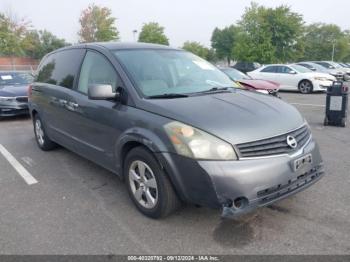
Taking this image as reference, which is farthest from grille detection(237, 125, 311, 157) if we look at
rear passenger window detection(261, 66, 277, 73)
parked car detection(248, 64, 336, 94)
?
rear passenger window detection(261, 66, 277, 73)

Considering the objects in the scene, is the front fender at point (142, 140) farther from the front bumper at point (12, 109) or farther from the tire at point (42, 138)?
the front bumper at point (12, 109)

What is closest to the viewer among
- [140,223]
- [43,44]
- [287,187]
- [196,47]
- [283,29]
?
[287,187]

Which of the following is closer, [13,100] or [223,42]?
[13,100]

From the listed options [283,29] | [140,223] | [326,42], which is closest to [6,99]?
[140,223]

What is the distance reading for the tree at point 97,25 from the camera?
42.6 metres

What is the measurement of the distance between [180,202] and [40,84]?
12.0ft

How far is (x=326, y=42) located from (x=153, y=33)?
4606 cm

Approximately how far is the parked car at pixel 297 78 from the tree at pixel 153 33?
36771 millimetres

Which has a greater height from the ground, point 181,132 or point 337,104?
point 181,132

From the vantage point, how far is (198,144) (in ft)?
9.29

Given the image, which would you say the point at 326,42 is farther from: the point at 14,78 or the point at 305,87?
the point at 14,78

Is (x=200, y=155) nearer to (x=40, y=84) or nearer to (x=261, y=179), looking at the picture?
(x=261, y=179)

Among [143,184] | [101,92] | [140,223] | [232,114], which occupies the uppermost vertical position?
[101,92]

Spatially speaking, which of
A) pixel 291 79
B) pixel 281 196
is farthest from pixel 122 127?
pixel 291 79
